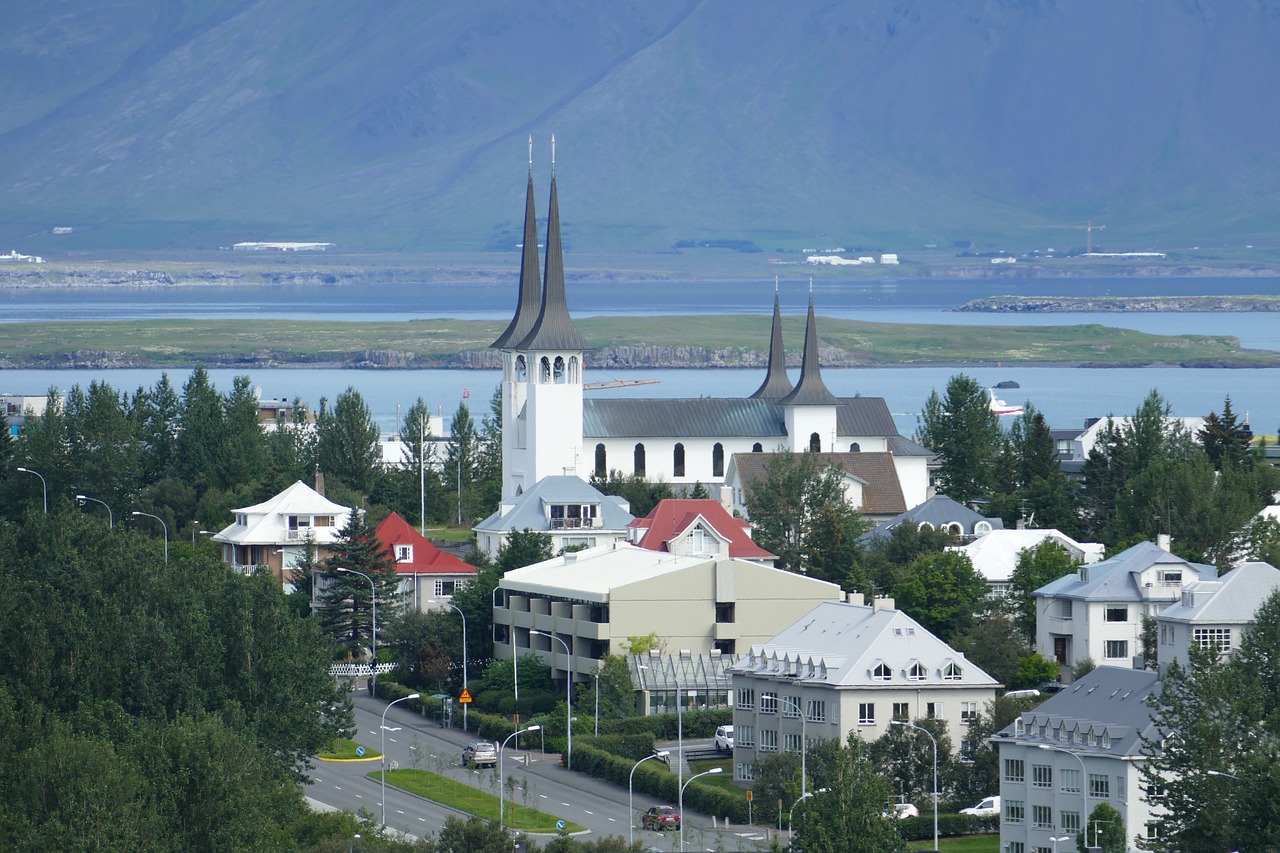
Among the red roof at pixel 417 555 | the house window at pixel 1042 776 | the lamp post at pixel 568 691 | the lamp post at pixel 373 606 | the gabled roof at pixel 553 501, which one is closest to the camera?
the house window at pixel 1042 776

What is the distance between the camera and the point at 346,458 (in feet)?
356

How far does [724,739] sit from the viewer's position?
6194 centimetres

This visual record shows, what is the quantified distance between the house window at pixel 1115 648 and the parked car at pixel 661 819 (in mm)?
Answer: 18039

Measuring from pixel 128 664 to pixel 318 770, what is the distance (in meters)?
6.68

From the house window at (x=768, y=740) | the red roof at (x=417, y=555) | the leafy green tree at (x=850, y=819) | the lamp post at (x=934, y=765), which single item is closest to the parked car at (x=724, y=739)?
the house window at (x=768, y=740)

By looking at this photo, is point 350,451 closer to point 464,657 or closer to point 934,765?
point 464,657

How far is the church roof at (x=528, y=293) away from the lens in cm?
10606

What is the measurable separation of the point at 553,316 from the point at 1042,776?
54024 mm

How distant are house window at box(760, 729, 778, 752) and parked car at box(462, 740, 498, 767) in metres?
6.64

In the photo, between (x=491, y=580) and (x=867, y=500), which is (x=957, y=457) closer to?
(x=867, y=500)

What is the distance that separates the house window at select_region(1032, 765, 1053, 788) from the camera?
171 feet

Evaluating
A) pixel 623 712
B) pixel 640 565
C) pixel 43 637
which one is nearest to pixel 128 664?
pixel 43 637

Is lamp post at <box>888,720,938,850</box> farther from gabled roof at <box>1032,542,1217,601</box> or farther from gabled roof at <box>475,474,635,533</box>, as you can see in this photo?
gabled roof at <box>475,474,635,533</box>

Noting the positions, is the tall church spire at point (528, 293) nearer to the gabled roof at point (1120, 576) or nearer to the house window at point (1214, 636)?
the gabled roof at point (1120, 576)
